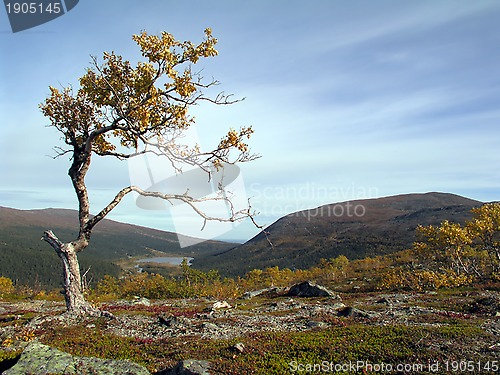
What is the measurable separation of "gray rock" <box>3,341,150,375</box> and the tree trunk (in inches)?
342

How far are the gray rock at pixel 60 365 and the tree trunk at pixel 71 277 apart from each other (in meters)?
8.67

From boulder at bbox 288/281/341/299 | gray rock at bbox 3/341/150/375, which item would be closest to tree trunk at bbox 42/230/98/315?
gray rock at bbox 3/341/150/375

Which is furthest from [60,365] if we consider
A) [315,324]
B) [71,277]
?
[315,324]

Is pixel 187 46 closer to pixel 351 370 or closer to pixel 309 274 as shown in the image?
pixel 351 370

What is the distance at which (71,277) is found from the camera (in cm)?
2172

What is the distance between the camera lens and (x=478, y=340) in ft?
53.2

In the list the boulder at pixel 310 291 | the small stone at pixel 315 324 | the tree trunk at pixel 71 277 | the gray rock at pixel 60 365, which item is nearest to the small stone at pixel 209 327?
the small stone at pixel 315 324

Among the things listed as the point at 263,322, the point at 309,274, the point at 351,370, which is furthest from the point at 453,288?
the point at 309,274

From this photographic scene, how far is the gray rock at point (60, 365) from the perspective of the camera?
Result: 11.7 m

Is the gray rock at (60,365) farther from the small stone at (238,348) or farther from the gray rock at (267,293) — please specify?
the gray rock at (267,293)

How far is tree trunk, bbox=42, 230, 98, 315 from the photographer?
21547mm

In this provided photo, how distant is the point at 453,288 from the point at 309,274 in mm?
71053

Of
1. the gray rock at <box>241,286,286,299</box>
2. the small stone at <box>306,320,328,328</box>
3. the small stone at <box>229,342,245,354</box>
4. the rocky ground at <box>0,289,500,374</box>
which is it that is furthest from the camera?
the gray rock at <box>241,286,286,299</box>

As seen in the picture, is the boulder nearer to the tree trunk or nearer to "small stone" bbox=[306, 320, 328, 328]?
"small stone" bbox=[306, 320, 328, 328]
